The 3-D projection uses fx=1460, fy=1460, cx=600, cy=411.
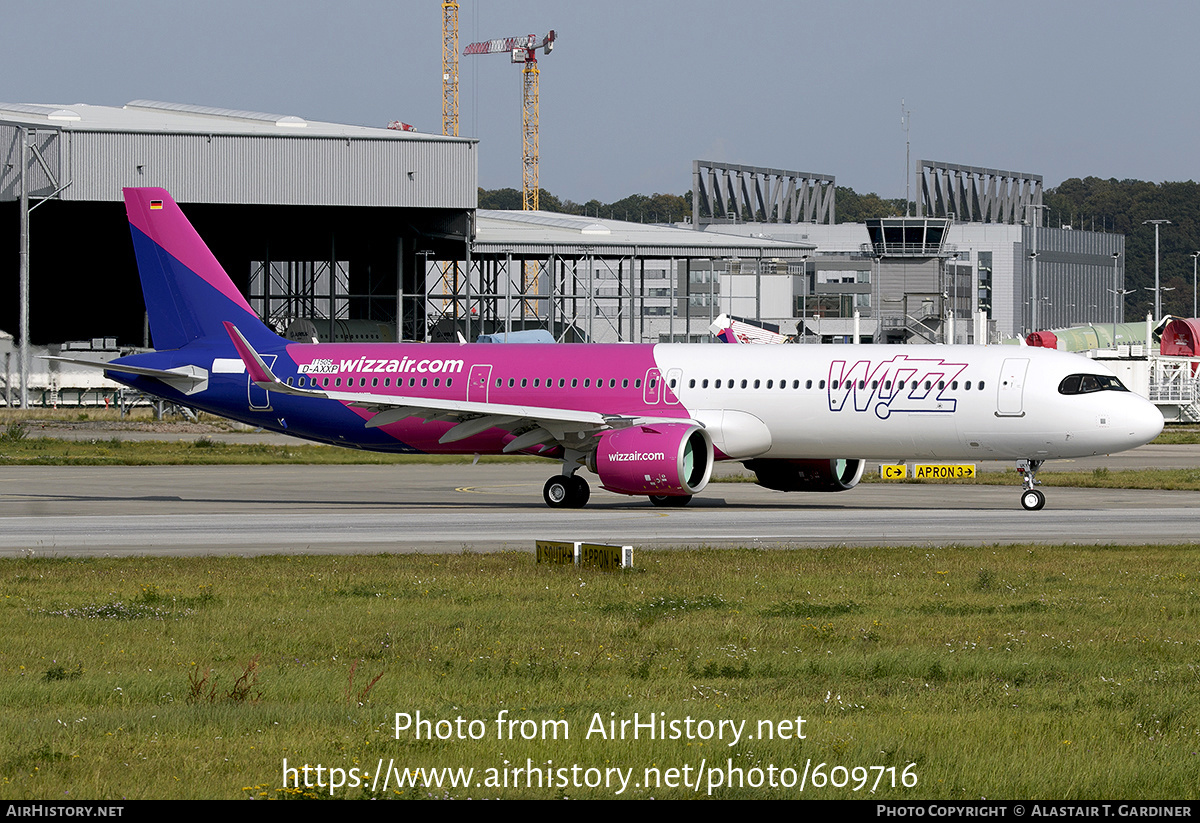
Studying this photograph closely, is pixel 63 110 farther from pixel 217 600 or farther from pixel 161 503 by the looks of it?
pixel 217 600

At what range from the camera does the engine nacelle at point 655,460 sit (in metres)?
32.5

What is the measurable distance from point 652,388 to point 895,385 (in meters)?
5.88

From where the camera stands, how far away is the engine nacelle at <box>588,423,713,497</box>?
32.5 metres

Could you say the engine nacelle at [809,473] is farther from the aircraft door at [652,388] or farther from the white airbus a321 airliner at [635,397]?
the aircraft door at [652,388]

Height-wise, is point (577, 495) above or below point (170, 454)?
above

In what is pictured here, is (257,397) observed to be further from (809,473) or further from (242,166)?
(242,166)

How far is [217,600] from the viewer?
1827 cm

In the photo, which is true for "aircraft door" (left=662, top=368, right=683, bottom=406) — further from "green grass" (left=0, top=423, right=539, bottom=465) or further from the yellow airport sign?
"green grass" (left=0, top=423, right=539, bottom=465)

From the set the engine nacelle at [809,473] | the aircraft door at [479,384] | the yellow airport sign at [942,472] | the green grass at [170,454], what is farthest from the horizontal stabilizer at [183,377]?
the yellow airport sign at [942,472]

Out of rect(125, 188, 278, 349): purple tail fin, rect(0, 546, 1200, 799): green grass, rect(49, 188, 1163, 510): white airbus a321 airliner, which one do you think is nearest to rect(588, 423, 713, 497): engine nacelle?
rect(49, 188, 1163, 510): white airbus a321 airliner

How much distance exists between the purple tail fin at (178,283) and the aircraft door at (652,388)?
10.7 metres

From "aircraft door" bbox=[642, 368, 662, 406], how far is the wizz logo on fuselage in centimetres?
420

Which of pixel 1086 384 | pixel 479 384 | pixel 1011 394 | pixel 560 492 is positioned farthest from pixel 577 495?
pixel 1086 384

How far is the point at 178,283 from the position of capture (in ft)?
129
